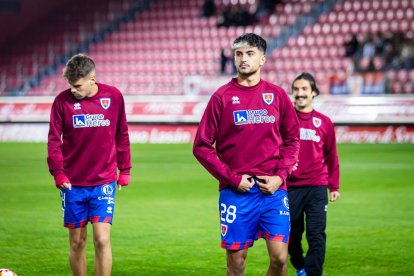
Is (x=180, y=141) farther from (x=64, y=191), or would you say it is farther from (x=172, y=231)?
(x=64, y=191)

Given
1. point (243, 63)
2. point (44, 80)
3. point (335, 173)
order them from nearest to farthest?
1. point (243, 63)
2. point (335, 173)
3. point (44, 80)

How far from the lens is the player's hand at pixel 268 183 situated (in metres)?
6.17

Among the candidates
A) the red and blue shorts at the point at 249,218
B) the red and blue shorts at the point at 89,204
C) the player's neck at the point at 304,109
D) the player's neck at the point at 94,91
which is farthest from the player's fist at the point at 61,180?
the player's neck at the point at 304,109

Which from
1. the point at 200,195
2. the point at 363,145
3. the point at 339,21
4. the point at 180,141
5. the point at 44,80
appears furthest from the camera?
the point at 44,80

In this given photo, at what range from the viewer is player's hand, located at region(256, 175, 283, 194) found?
617 centimetres

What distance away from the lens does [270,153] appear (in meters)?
6.30

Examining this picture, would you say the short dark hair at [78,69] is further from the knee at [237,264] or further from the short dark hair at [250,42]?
the knee at [237,264]

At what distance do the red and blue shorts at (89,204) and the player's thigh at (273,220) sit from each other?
4.98 ft

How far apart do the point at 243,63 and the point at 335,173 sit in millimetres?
2314

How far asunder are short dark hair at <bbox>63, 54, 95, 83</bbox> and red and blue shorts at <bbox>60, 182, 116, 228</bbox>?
91 centimetres

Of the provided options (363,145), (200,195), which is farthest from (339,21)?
(200,195)

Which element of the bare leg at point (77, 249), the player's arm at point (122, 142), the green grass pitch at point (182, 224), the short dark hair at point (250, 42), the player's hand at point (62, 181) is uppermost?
the short dark hair at point (250, 42)

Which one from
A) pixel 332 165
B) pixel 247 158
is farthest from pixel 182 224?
pixel 247 158

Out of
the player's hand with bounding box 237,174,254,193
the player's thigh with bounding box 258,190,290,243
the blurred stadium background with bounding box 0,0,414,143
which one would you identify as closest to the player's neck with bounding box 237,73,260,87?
the player's hand with bounding box 237,174,254,193
